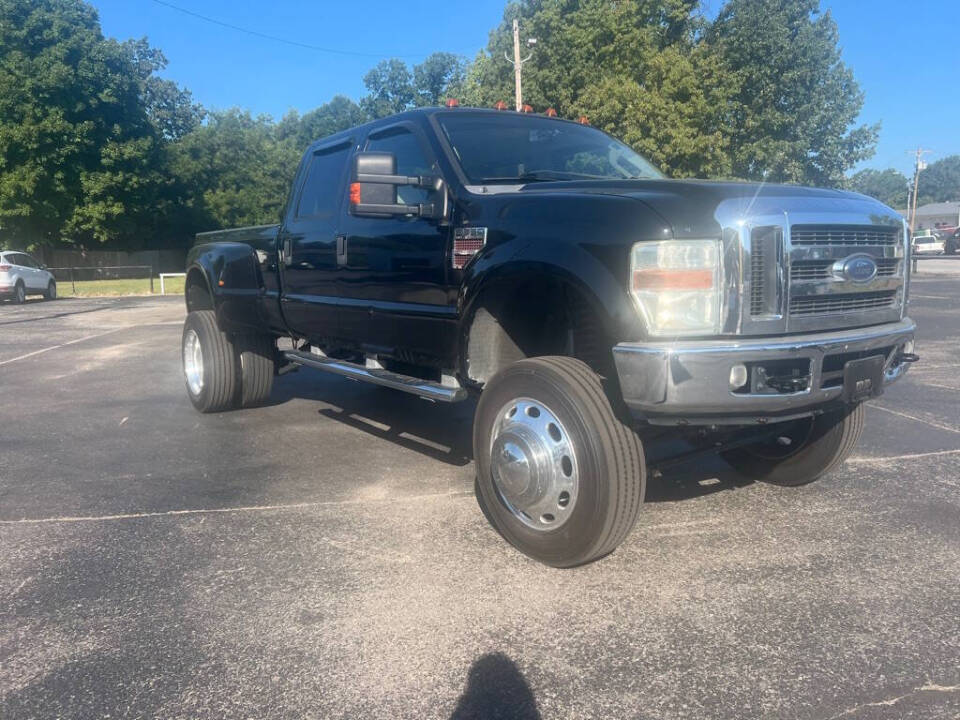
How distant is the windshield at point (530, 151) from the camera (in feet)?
14.7

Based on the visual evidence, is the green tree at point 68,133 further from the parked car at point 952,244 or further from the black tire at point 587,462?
the parked car at point 952,244

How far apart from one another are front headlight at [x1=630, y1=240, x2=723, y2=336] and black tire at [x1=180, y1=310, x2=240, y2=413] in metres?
4.63

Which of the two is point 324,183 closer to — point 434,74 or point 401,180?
point 401,180

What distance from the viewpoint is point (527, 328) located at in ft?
13.8

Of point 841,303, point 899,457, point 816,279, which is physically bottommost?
point 899,457

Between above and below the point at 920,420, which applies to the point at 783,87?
above

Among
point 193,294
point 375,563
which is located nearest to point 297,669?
point 375,563

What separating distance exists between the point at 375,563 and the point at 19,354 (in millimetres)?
10259

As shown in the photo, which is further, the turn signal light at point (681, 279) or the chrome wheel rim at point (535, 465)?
the chrome wheel rim at point (535, 465)

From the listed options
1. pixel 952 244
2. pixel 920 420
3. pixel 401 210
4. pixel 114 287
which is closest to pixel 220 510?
pixel 401 210

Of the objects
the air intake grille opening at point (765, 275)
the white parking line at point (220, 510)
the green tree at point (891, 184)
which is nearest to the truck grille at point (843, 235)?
the air intake grille opening at point (765, 275)

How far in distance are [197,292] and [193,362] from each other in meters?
0.68

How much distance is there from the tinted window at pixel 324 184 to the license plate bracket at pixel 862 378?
340 cm

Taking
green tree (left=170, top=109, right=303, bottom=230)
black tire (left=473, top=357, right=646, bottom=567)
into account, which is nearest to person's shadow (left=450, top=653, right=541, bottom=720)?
black tire (left=473, top=357, right=646, bottom=567)
